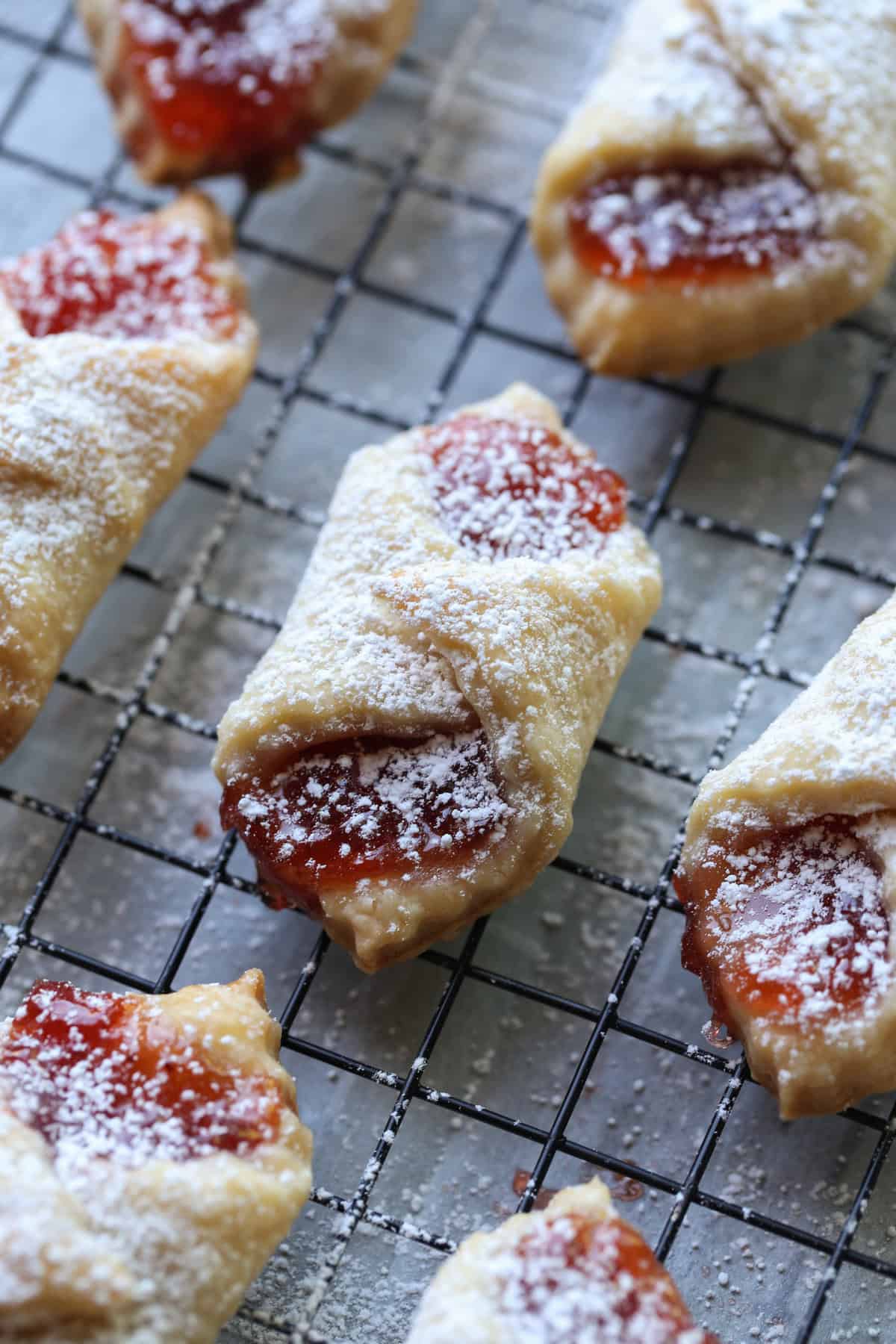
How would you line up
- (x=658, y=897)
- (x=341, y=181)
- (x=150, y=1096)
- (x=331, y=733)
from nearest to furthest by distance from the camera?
(x=150, y=1096)
(x=331, y=733)
(x=658, y=897)
(x=341, y=181)

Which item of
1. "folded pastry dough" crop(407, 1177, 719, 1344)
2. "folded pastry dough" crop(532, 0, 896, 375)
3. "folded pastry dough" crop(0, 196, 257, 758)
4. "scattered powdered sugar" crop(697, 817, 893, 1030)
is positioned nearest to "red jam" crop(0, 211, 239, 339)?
"folded pastry dough" crop(0, 196, 257, 758)

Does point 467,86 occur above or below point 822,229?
below

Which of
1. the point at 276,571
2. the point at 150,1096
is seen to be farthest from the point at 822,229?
the point at 150,1096

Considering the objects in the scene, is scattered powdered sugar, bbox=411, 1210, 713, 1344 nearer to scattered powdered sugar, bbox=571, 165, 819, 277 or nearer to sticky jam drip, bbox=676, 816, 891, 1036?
sticky jam drip, bbox=676, 816, 891, 1036

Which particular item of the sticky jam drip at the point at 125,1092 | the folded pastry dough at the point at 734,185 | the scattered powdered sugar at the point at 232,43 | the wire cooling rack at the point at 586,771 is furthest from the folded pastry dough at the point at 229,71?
the sticky jam drip at the point at 125,1092

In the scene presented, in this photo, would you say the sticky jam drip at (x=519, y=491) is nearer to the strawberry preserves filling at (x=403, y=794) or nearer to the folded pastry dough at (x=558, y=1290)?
the strawberry preserves filling at (x=403, y=794)

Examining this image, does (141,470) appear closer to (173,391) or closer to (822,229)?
(173,391)
